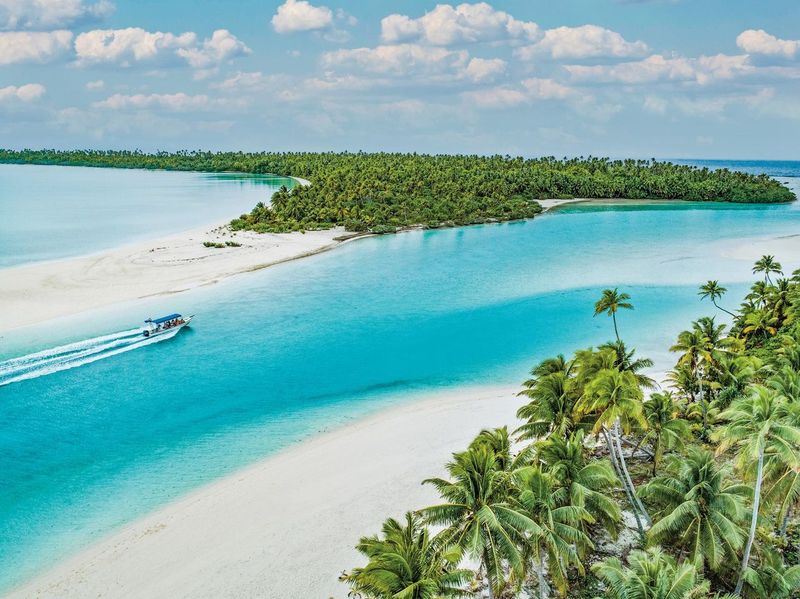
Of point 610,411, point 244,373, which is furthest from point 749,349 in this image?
point 244,373

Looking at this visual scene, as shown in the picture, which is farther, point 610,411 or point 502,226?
point 502,226

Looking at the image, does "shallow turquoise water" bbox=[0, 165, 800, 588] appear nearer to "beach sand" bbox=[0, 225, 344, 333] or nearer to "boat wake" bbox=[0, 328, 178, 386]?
"boat wake" bbox=[0, 328, 178, 386]

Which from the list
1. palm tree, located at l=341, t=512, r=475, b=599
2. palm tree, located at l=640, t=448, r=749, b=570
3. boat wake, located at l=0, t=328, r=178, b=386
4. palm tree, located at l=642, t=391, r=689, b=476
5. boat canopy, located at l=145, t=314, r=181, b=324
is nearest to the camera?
palm tree, located at l=341, t=512, r=475, b=599

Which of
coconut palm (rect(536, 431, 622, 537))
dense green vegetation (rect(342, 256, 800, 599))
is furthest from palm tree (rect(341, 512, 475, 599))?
coconut palm (rect(536, 431, 622, 537))

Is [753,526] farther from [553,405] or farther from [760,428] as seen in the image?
[553,405]

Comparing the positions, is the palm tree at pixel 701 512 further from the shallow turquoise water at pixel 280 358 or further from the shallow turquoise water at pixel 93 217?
the shallow turquoise water at pixel 93 217

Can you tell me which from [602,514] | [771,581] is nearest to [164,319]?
[602,514]

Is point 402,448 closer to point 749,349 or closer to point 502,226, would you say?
point 749,349
